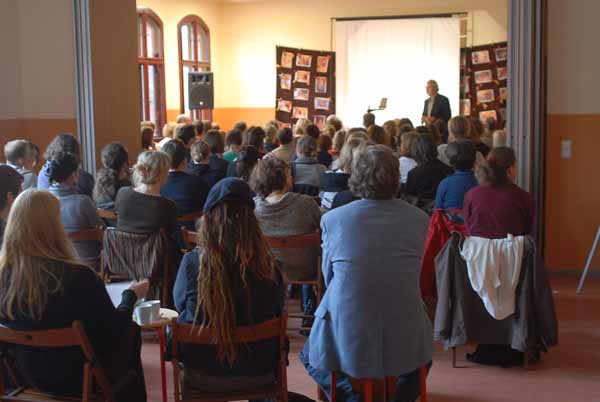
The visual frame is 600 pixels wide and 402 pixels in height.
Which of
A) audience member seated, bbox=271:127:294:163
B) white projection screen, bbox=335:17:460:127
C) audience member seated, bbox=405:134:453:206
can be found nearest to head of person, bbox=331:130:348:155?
audience member seated, bbox=271:127:294:163

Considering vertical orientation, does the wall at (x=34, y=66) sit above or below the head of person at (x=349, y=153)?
above

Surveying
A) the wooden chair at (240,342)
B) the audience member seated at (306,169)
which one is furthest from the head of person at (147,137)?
the wooden chair at (240,342)

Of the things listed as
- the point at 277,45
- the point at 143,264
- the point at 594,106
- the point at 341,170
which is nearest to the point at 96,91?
the point at 341,170

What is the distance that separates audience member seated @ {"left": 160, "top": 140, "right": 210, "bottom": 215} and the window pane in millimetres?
8337

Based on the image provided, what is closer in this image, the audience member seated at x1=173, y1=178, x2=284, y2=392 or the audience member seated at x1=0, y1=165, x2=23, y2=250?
the audience member seated at x1=173, y1=178, x2=284, y2=392

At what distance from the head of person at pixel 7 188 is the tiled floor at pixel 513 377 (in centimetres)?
123

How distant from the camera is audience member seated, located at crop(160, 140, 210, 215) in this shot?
5250 millimetres

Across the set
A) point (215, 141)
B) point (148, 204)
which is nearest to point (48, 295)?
point (148, 204)

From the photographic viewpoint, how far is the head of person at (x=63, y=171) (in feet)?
15.0

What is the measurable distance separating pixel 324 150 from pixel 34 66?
120 inches

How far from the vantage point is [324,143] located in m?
7.53

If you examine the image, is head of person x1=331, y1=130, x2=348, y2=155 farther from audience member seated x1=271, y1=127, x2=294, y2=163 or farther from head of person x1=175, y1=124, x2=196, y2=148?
head of person x1=175, y1=124, x2=196, y2=148

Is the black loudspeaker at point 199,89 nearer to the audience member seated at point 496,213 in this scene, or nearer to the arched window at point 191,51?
the arched window at point 191,51

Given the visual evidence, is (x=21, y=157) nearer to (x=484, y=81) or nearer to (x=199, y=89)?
(x=199, y=89)
